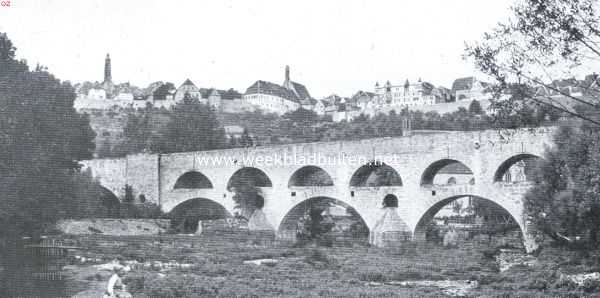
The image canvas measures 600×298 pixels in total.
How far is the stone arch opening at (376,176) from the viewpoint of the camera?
3203 cm

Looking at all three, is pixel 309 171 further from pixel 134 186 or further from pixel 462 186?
pixel 134 186

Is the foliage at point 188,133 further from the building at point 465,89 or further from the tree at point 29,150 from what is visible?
the building at point 465,89

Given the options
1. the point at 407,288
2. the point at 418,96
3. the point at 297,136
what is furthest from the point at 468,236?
the point at 418,96

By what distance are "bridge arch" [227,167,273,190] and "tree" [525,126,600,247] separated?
16.8m

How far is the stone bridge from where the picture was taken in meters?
26.8

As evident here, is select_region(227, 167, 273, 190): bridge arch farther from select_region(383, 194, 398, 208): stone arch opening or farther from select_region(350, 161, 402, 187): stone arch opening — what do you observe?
select_region(383, 194, 398, 208): stone arch opening

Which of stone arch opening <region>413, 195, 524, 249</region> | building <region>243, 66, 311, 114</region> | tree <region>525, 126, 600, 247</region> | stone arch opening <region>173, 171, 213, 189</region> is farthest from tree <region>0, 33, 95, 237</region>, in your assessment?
building <region>243, 66, 311, 114</region>

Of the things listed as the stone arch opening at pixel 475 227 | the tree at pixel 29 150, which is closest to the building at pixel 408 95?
the stone arch opening at pixel 475 227

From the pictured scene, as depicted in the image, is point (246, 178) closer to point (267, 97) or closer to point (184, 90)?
point (184, 90)

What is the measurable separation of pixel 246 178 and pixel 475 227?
15.4 metres

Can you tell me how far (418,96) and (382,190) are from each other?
2211 inches

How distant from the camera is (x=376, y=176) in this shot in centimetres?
4472

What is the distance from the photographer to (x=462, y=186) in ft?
91.5

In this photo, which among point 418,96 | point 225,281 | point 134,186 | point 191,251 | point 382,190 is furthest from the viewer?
point 418,96
